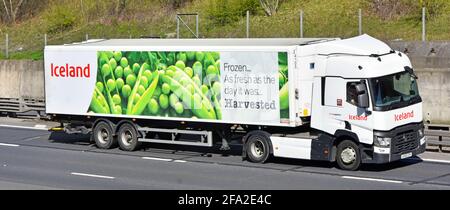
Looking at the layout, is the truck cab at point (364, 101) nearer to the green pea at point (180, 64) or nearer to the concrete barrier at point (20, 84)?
the green pea at point (180, 64)

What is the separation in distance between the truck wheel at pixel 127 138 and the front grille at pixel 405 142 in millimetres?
7655

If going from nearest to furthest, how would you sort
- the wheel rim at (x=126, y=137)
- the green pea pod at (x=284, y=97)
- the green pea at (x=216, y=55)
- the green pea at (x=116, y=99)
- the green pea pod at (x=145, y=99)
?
the green pea pod at (x=284, y=97)
the green pea at (x=216, y=55)
the green pea pod at (x=145, y=99)
the green pea at (x=116, y=99)
the wheel rim at (x=126, y=137)

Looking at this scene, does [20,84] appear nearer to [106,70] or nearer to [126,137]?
[106,70]

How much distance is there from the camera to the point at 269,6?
4153cm

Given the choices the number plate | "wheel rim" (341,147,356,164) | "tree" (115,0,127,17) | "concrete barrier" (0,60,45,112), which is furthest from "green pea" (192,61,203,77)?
"tree" (115,0,127,17)

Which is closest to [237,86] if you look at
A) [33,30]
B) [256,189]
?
[256,189]

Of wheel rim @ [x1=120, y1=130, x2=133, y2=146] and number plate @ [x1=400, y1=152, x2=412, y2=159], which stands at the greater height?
wheel rim @ [x1=120, y1=130, x2=133, y2=146]

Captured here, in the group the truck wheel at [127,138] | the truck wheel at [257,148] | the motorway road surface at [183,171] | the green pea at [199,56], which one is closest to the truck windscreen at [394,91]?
the motorway road surface at [183,171]

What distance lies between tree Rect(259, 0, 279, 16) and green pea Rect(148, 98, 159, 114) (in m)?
17.3

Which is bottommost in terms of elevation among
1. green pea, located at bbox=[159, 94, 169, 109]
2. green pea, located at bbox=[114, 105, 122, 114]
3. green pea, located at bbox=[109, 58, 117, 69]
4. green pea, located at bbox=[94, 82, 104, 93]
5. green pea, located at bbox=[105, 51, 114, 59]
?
green pea, located at bbox=[114, 105, 122, 114]

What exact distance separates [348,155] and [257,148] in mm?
2588

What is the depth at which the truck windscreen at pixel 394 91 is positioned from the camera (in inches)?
813

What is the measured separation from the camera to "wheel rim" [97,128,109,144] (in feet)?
84.9

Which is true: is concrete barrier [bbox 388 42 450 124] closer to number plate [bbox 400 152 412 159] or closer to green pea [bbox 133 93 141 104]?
number plate [bbox 400 152 412 159]
